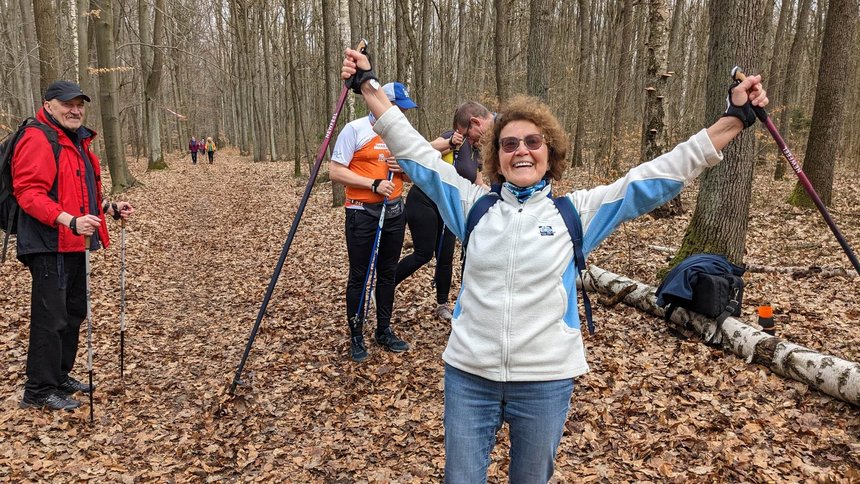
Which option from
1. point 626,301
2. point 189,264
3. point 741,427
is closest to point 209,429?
point 741,427

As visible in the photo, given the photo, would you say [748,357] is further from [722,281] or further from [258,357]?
[258,357]

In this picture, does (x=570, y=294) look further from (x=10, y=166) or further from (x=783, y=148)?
(x=10, y=166)

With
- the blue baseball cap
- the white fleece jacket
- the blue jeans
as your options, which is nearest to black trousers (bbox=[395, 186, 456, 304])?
the blue baseball cap

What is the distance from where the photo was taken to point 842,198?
37.9 feet

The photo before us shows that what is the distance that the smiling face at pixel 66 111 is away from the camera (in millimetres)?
4457

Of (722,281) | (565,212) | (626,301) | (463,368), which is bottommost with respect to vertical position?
(626,301)

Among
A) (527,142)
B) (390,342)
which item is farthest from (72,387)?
(527,142)

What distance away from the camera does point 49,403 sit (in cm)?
466

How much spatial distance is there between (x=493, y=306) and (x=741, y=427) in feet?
10.2

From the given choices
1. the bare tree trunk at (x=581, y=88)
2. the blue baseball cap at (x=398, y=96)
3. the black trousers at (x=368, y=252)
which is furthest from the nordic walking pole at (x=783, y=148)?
the bare tree trunk at (x=581, y=88)

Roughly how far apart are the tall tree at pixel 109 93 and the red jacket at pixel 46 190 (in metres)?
13.1

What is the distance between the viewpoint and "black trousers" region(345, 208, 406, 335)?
5094 millimetres

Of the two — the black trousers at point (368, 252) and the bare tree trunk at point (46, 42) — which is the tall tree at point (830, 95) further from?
the bare tree trunk at point (46, 42)

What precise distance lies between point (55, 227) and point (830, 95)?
12309 mm
